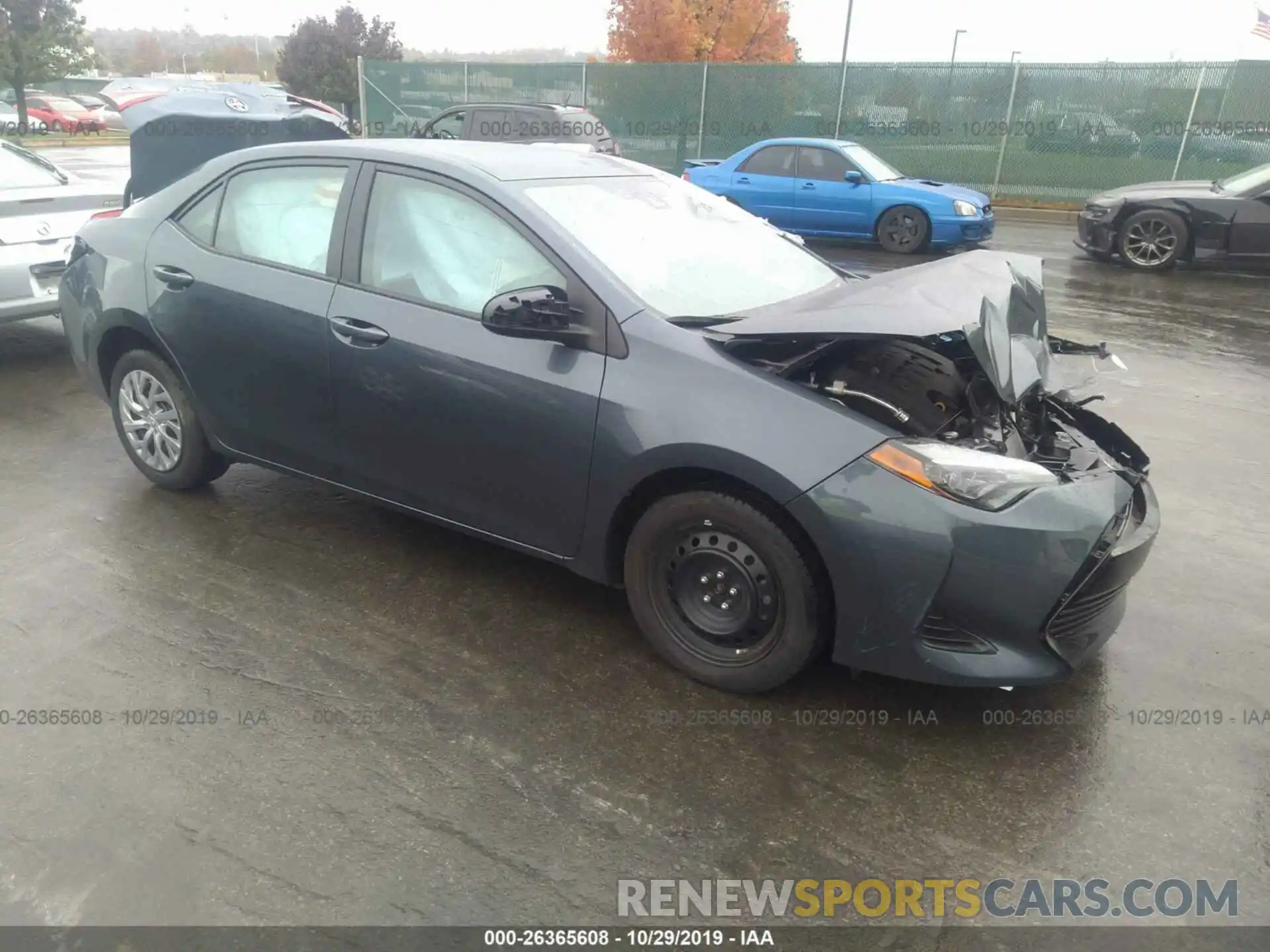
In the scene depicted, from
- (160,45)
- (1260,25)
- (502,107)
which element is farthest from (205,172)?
(160,45)

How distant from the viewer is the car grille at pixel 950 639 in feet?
9.15

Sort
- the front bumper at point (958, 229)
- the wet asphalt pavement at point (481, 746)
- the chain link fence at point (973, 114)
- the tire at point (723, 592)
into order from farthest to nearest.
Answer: the chain link fence at point (973, 114) < the front bumper at point (958, 229) < the tire at point (723, 592) < the wet asphalt pavement at point (481, 746)

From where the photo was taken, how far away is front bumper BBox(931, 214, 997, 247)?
474 inches

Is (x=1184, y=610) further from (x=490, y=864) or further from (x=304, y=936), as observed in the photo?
(x=304, y=936)

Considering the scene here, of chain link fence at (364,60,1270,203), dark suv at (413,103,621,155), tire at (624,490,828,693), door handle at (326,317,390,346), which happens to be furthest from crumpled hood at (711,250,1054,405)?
chain link fence at (364,60,1270,203)

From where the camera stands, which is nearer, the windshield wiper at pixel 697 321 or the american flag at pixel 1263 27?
the windshield wiper at pixel 697 321

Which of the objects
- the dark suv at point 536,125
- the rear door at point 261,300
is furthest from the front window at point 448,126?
the rear door at point 261,300

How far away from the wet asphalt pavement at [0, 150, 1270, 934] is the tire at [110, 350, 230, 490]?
228 mm

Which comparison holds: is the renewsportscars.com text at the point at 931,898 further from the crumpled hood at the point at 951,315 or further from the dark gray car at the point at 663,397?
the crumpled hood at the point at 951,315

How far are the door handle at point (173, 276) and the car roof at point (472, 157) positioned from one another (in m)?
0.52

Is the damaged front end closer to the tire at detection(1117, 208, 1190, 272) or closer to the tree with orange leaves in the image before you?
the tire at detection(1117, 208, 1190, 272)

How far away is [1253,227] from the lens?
34.6 feet

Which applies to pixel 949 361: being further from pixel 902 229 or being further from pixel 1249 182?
pixel 1249 182

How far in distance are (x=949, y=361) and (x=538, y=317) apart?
1.48m
